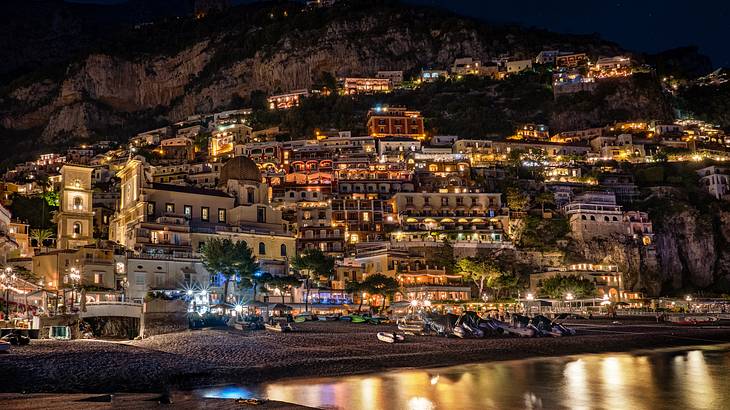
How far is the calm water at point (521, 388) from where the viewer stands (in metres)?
23.5

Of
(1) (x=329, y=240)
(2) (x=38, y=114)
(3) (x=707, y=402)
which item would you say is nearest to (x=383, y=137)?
(1) (x=329, y=240)

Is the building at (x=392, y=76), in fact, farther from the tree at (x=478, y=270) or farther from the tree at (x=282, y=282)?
the tree at (x=282, y=282)

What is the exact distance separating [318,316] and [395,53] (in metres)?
121

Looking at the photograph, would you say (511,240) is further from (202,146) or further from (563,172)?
(202,146)

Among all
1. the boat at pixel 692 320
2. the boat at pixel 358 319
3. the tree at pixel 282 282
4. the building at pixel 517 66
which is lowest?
the boat at pixel 692 320

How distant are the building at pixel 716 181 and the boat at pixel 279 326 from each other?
86.9 m

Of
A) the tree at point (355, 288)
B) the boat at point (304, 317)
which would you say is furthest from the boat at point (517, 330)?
the tree at point (355, 288)

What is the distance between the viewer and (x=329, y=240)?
92625 mm

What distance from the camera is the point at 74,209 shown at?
7512 centimetres

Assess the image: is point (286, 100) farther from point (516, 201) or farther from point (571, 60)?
point (571, 60)

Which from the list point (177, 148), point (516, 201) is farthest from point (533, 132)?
point (177, 148)

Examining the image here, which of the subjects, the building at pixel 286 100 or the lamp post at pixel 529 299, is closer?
the lamp post at pixel 529 299

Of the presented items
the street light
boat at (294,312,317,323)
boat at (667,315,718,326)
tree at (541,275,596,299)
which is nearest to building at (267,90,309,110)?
tree at (541,275,596,299)

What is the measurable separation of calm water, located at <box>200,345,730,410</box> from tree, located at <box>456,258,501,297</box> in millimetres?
44430
